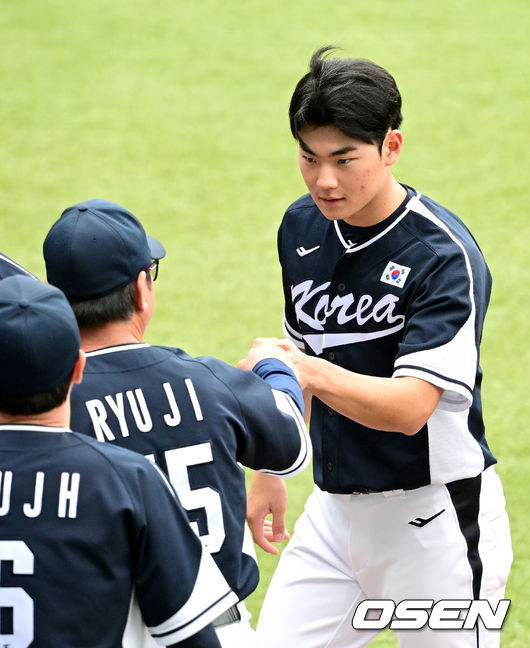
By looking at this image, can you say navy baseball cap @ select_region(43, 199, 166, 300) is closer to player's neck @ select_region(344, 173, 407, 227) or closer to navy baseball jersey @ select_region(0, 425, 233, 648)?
navy baseball jersey @ select_region(0, 425, 233, 648)

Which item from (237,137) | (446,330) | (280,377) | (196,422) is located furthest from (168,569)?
(237,137)

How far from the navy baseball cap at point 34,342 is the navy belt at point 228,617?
2.46 ft

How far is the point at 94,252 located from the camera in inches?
95.5

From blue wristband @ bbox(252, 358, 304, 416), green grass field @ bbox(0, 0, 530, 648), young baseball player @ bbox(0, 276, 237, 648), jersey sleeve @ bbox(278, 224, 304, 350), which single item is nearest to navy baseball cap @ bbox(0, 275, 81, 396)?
young baseball player @ bbox(0, 276, 237, 648)

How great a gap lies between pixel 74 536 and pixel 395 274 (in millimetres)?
1277

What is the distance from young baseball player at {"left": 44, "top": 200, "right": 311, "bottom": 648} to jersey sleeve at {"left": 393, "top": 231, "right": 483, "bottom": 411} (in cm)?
44

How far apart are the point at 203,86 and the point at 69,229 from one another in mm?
8067

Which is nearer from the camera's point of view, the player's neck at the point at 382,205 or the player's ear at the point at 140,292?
the player's ear at the point at 140,292

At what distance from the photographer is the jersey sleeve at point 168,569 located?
217cm

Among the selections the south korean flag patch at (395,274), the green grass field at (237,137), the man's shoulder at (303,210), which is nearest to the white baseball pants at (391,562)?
the south korean flag patch at (395,274)

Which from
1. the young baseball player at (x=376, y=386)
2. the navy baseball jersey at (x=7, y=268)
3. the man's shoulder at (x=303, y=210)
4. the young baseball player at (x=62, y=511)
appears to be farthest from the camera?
the navy baseball jersey at (x=7, y=268)

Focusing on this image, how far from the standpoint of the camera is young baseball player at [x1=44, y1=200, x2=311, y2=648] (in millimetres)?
2389

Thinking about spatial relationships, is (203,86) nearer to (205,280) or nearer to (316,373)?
(205,280)

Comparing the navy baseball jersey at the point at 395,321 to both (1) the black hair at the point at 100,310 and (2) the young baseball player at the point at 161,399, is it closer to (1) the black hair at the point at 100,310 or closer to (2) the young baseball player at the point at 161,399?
(2) the young baseball player at the point at 161,399
